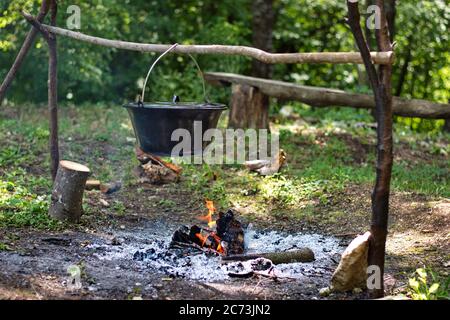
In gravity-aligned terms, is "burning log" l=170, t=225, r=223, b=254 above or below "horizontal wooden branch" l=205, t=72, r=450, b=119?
below

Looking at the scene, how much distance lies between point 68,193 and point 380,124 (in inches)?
124

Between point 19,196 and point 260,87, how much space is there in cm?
436

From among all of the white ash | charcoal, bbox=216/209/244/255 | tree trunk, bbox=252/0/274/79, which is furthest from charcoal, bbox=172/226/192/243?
tree trunk, bbox=252/0/274/79

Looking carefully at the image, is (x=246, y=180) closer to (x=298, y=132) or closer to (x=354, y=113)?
(x=298, y=132)

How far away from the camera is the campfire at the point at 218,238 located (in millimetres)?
5938

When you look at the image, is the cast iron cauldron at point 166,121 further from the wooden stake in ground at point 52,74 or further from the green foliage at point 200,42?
the green foliage at point 200,42

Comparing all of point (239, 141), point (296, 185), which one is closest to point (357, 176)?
point (296, 185)

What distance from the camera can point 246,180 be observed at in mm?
8172

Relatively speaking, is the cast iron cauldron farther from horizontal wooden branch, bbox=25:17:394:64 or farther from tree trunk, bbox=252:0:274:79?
tree trunk, bbox=252:0:274:79

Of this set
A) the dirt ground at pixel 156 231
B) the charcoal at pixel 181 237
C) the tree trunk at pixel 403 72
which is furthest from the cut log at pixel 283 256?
the tree trunk at pixel 403 72

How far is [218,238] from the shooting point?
19.8 feet

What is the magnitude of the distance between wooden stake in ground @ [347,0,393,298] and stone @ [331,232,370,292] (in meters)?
0.07

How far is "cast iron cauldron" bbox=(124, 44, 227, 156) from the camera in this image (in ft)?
17.6

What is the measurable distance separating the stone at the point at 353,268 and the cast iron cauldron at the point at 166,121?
1534 mm
